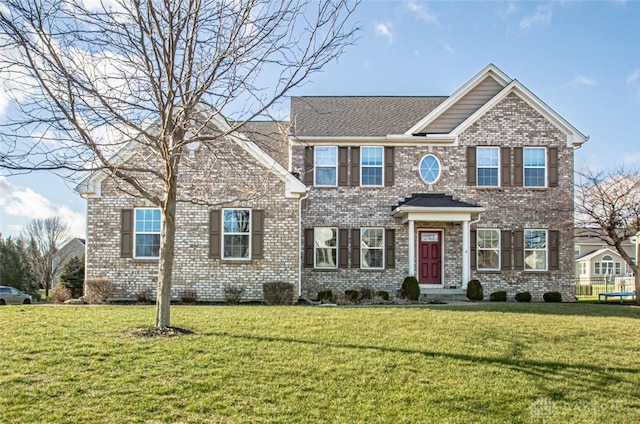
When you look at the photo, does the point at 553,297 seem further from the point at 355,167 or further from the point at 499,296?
the point at 355,167

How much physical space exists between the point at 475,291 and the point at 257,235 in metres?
7.64

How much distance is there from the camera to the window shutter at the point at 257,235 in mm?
16484

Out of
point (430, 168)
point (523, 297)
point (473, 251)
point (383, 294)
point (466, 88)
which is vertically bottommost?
point (523, 297)

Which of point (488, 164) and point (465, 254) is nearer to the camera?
point (465, 254)

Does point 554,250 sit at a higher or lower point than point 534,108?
lower

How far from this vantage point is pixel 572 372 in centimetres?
773

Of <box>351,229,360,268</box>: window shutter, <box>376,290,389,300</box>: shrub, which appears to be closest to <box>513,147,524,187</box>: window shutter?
<box>351,229,360,268</box>: window shutter

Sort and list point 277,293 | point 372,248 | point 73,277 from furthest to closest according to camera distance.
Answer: point 73,277 → point 372,248 → point 277,293

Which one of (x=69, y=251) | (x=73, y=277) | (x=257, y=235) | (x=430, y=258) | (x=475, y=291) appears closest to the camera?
(x=257, y=235)

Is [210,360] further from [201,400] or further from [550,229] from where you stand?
[550,229]

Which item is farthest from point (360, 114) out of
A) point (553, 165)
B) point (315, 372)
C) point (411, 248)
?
point (315, 372)

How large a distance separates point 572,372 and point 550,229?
12.9 metres

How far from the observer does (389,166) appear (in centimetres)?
1956

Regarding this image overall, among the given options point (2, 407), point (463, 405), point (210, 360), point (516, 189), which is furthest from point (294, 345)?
point (516, 189)
